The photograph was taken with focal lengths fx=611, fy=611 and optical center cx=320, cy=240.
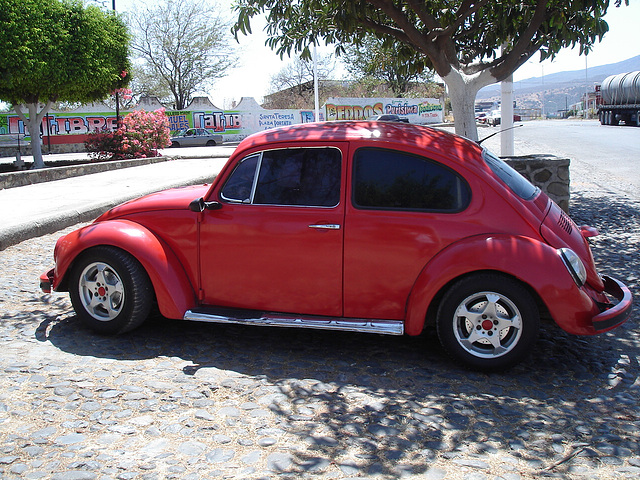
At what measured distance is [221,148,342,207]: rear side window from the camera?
443 cm

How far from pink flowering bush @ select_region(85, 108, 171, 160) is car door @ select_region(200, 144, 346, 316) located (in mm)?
19518

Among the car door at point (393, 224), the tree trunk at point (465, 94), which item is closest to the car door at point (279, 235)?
the car door at point (393, 224)

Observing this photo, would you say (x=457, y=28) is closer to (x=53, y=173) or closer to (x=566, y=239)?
(x=566, y=239)

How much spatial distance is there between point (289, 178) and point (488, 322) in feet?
5.74

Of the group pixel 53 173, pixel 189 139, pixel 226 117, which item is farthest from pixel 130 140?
pixel 226 117

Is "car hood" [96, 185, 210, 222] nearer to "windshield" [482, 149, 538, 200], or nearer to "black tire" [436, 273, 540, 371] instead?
"black tire" [436, 273, 540, 371]

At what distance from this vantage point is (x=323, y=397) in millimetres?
3824

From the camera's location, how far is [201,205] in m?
4.57

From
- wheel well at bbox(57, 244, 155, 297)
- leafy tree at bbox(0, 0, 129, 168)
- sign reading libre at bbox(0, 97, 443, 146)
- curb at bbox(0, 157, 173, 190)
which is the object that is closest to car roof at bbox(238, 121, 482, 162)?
wheel well at bbox(57, 244, 155, 297)

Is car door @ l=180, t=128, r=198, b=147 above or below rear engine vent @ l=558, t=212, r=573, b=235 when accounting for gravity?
above

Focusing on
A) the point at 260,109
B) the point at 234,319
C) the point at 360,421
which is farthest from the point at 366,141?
the point at 260,109

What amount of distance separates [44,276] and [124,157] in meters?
19.0

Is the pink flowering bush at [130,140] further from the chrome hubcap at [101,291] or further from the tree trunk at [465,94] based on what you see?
the chrome hubcap at [101,291]

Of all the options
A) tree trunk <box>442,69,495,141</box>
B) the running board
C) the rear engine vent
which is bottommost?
the running board
